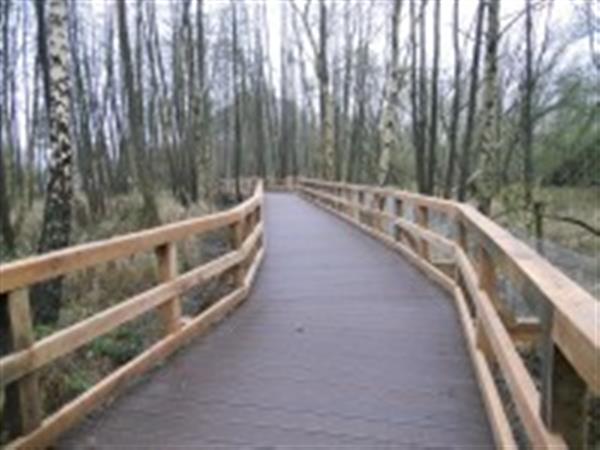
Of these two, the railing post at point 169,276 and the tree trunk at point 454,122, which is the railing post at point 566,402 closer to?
the railing post at point 169,276

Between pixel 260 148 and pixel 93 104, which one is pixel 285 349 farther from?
pixel 260 148

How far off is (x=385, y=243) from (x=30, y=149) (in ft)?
85.2

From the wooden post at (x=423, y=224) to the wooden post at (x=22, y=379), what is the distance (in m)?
7.29

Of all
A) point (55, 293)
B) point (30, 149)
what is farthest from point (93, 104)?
point (55, 293)

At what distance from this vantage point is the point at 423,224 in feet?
37.9

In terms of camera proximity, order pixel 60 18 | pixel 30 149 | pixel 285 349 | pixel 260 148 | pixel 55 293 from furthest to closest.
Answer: pixel 260 148 < pixel 30 149 < pixel 60 18 < pixel 55 293 < pixel 285 349

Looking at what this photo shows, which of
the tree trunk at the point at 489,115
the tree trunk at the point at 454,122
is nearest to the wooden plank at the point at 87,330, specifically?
the tree trunk at the point at 489,115

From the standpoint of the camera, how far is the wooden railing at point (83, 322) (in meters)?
4.57

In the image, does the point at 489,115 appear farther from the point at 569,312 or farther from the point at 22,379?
the point at 569,312

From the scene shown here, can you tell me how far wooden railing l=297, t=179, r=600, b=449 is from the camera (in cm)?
306

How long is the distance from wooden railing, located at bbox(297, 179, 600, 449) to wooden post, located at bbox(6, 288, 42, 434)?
235cm

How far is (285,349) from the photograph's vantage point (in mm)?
7344

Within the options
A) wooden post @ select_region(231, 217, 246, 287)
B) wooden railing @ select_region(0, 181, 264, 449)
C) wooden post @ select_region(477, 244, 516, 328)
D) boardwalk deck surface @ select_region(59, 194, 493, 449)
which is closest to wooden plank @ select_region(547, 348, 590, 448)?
boardwalk deck surface @ select_region(59, 194, 493, 449)

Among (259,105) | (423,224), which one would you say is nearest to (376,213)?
(423,224)
